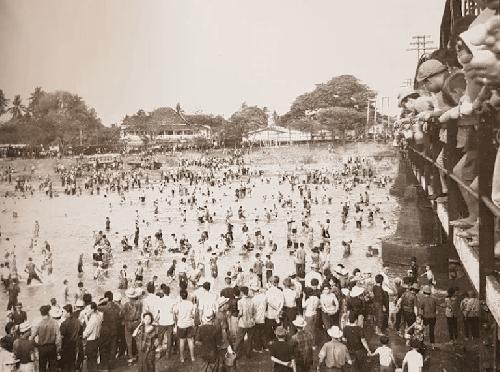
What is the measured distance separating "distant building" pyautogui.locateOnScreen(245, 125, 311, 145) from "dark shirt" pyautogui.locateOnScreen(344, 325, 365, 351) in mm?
56346

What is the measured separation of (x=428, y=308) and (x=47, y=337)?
546 cm

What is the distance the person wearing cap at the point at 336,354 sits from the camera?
19.8 ft

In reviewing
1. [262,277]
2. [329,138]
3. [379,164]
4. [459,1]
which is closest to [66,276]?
[262,277]

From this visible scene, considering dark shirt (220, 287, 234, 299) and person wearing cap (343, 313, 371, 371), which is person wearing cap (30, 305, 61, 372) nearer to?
dark shirt (220, 287, 234, 299)

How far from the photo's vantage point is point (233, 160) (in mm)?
52469

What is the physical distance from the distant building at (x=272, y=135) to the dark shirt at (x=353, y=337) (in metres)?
56.3

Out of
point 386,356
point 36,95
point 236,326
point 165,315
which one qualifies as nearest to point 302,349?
point 386,356

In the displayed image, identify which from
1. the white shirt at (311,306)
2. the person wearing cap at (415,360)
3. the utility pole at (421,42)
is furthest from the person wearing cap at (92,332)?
the utility pole at (421,42)

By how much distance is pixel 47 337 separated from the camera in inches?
273

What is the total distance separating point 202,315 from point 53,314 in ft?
6.62

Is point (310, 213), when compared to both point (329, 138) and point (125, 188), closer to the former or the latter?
point (125, 188)

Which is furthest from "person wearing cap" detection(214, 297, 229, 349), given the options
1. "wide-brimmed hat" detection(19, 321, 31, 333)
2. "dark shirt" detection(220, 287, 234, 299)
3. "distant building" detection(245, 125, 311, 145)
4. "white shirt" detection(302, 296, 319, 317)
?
"distant building" detection(245, 125, 311, 145)

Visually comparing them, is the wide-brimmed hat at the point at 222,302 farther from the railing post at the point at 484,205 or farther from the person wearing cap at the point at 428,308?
the railing post at the point at 484,205

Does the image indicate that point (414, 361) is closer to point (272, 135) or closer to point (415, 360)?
point (415, 360)
